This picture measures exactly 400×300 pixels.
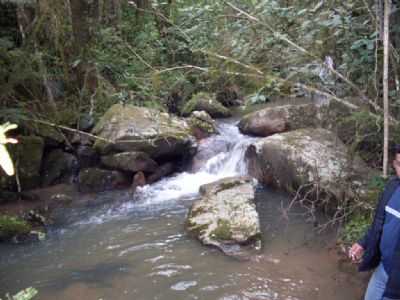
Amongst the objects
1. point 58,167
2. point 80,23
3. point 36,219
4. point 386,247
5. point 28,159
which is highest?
point 80,23

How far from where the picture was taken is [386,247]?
8.59ft

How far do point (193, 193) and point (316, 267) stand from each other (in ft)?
11.0

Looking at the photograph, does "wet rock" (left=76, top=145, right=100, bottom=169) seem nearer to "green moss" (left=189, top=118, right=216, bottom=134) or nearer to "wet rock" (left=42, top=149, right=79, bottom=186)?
"wet rock" (left=42, top=149, right=79, bottom=186)

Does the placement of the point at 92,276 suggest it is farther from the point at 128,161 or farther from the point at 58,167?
the point at 58,167

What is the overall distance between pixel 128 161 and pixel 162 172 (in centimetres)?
82

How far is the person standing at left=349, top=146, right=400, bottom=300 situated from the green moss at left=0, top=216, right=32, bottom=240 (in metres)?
4.99

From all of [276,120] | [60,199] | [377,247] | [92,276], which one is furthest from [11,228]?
[276,120]

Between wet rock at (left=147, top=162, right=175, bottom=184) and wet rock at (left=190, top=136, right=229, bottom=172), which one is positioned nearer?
wet rock at (left=147, top=162, right=175, bottom=184)

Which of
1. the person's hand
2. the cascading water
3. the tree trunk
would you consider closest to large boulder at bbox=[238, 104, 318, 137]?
the cascading water

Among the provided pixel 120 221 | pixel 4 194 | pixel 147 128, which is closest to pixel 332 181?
pixel 120 221

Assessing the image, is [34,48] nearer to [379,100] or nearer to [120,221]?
[120,221]

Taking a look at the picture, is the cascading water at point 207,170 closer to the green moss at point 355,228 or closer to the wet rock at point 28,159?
the wet rock at point 28,159

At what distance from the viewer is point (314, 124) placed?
25.9ft

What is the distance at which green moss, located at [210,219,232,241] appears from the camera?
17.7 ft
